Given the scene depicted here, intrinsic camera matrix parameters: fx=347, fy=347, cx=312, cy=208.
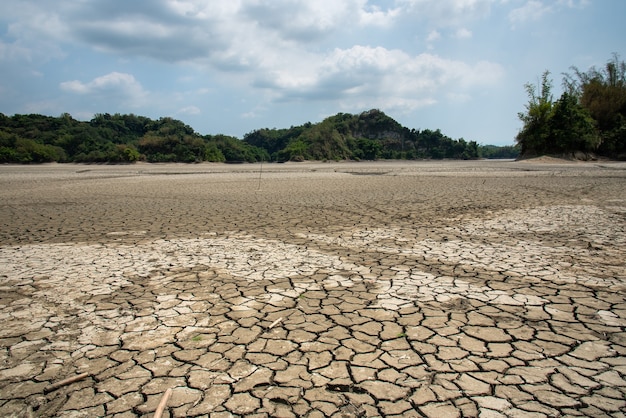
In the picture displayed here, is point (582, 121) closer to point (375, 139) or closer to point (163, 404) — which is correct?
point (163, 404)

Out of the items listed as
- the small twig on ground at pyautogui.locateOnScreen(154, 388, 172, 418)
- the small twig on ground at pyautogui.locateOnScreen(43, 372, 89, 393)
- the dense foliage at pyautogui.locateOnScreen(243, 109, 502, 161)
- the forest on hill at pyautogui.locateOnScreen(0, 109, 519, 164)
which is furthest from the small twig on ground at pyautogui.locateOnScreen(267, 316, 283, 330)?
the dense foliage at pyautogui.locateOnScreen(243, 109, 502, 161)

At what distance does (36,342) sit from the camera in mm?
2656

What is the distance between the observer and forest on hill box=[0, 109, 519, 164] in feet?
138

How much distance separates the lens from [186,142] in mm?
51719

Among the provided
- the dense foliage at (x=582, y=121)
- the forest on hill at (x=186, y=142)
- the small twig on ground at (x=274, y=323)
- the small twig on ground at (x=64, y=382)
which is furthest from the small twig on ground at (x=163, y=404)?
the dense foliage at (x=582, y=121)

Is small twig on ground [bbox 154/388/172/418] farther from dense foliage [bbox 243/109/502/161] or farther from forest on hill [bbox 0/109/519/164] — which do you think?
dense foliage [bbox 243/109/502/161]

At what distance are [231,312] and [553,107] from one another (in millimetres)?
38383

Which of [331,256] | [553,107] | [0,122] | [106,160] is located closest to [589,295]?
[331,256]

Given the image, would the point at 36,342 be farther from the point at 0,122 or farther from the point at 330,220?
the point at 0,122

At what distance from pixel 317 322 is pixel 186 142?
53.4 metres

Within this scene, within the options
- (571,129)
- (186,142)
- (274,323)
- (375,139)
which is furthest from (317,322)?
(375,139)

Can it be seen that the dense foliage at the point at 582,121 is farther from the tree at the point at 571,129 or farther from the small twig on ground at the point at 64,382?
the small twig on ground at the point at 64,382

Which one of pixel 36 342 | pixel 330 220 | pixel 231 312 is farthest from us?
pixel 330 220

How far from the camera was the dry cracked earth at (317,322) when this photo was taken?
6.53 feet
